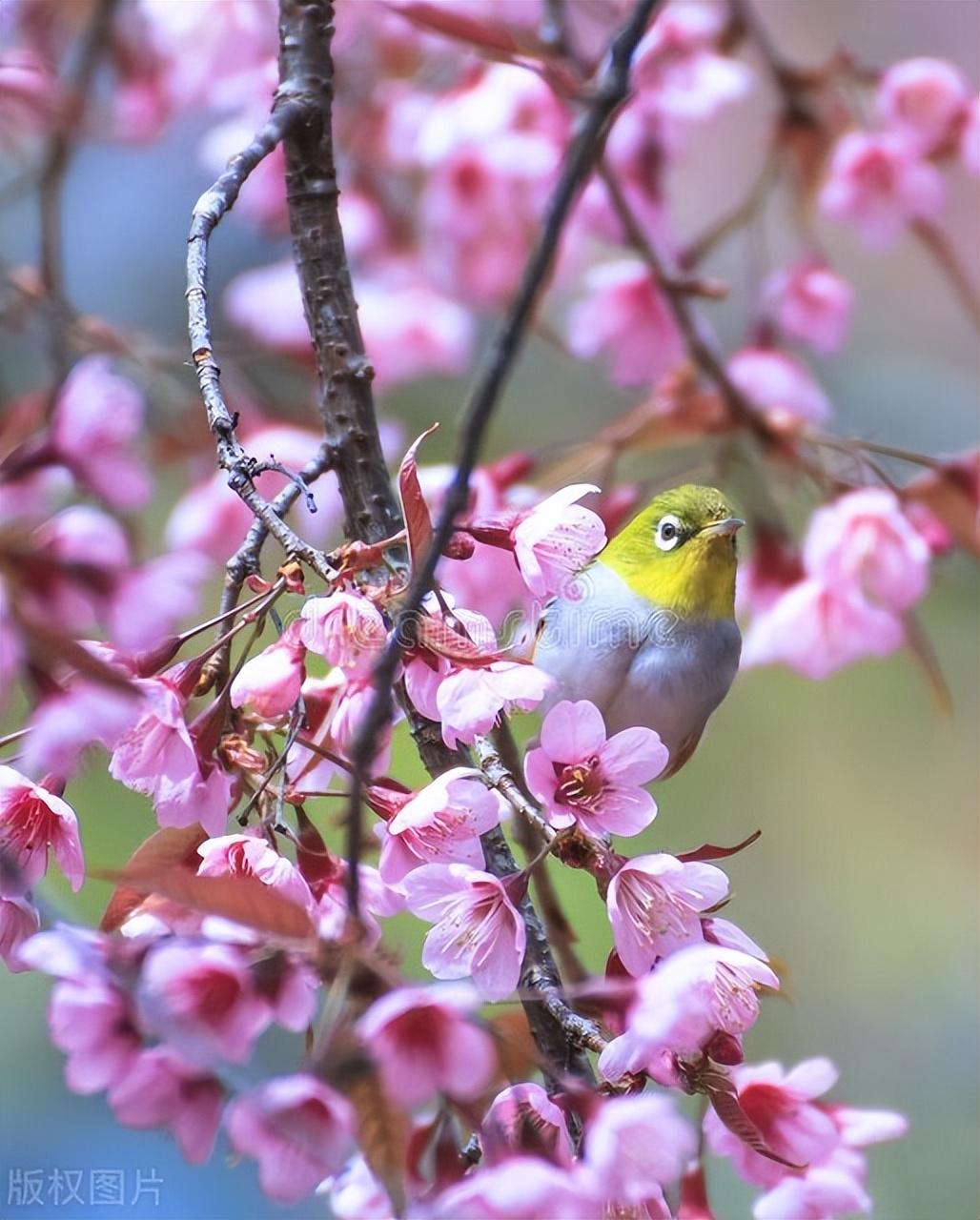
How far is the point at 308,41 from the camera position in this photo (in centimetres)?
70

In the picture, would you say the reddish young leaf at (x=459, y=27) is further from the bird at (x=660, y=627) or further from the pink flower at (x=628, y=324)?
the pink flower at (x=628, y=324)

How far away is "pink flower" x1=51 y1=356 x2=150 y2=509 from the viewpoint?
0.86 metres

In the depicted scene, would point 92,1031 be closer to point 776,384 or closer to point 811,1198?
point 811,1198

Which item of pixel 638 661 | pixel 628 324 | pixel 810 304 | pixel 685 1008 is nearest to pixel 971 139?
pixel 810 304

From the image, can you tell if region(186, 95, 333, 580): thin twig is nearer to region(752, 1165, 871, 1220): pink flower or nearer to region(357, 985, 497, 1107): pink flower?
region(357, 985, 497, 1107): pink flower

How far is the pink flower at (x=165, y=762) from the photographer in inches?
20.6

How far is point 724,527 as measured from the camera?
101 cm

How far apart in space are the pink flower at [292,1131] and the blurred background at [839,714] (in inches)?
56.5

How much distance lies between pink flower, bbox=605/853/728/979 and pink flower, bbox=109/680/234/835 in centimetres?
16

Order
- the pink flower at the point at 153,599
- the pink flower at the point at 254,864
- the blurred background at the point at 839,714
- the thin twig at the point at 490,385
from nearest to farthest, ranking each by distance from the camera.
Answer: the thin twig at the point at 490,385 < the pink flower at the point at 254,864 < the pink flower at the point at 153,599 < the blurred background at the point at 839,714

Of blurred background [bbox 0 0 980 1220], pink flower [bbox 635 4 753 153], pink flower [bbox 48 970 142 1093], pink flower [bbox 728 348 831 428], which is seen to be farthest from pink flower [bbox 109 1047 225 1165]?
blurred background [bbox 0 0 980 1220]

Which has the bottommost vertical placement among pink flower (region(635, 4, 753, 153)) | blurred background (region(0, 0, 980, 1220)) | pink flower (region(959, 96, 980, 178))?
blurred background (region(0, 0, 980, 1220))

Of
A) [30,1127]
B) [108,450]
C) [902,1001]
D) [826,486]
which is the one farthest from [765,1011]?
[108,450]

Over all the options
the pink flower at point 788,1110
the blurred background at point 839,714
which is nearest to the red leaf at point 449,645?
the pink flower at point 788,1110
